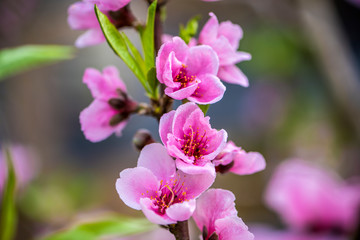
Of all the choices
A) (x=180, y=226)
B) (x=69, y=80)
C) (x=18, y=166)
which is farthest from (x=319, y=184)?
(x=69, y=80)

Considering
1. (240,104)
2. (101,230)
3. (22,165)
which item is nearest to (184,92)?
(101,230)

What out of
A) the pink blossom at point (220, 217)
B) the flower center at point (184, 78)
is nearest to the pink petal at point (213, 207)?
the pink blossom at point (220, 217)

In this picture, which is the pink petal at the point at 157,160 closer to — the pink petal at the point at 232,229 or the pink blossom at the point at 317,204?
the pink petal at the point at 232,229

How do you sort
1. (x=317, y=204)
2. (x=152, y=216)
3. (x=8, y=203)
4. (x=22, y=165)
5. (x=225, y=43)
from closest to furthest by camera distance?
(x=152, y=216) < (x=225, y=43) < (x=8, y=203) < (x=317, y=204) < (x=22, y=165)

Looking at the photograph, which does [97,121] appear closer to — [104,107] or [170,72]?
[104,107]

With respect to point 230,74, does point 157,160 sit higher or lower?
lower

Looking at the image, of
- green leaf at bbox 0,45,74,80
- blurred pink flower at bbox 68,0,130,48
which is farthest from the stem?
green leaf at bbox 0,45,74,80

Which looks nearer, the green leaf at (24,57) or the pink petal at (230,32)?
the pink petal at (230,32)
